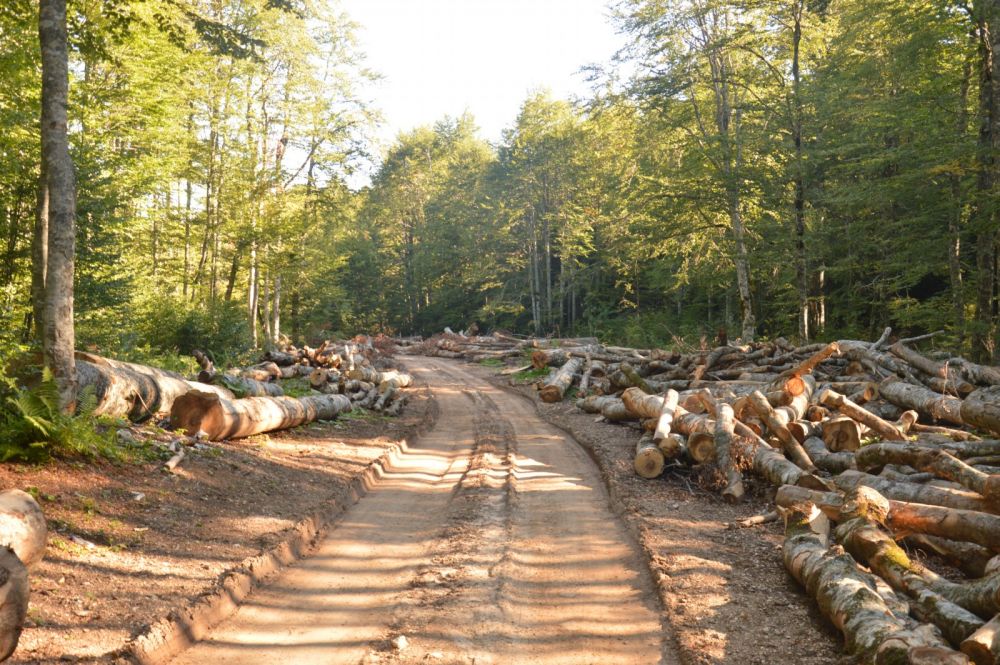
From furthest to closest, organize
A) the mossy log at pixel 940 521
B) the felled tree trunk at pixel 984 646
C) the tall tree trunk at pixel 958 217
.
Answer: the tall tree trunk at pixel 958 217 → the mossy log at pixel 940 521 → the felled tree trunk at pixel 984 646

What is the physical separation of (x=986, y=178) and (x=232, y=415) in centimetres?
1697

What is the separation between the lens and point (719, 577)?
20.9 ft

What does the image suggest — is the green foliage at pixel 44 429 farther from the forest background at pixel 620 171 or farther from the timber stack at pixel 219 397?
the forest background at pixel 620 171

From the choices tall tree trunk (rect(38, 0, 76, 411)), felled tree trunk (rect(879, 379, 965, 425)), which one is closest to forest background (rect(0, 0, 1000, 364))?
tall tree trunk (rect(38, 0, 76, 411))

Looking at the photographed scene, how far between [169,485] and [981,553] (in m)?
8.77

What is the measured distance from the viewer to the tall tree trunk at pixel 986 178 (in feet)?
46.9

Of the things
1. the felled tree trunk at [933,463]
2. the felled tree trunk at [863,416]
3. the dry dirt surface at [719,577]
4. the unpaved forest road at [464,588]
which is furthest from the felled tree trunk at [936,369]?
the unpaved forest road at [464,588]

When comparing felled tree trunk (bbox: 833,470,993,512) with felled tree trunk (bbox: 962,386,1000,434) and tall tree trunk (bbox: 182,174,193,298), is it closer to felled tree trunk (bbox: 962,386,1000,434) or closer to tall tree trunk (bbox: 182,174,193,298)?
felled tree trunk (bbox: 962,386,1000,434)

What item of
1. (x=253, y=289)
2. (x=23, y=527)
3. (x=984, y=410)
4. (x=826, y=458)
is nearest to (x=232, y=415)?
(x=23, y=527)

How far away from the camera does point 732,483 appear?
30.6ft

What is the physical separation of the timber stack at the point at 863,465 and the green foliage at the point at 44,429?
7.69m

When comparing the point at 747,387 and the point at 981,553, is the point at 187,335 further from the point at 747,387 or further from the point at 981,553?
the point at 981,553

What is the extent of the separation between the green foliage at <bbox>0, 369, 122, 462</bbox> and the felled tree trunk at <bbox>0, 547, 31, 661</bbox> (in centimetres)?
348

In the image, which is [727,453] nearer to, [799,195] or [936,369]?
[936,369]
